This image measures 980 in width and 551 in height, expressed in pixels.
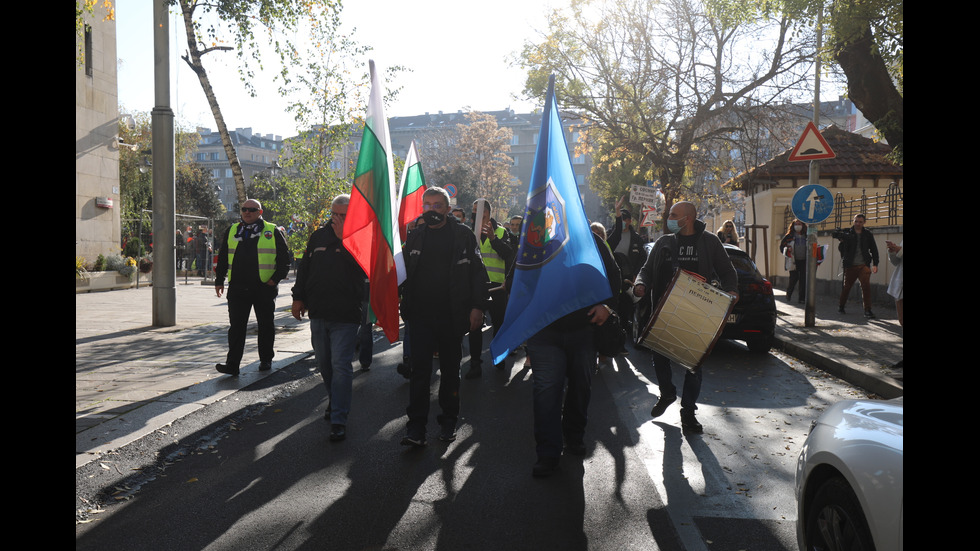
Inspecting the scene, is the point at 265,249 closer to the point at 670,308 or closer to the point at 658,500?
the point at 670,308

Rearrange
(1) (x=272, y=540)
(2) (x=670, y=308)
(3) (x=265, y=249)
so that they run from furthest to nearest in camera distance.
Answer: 1. (3) (x=265, y=249)
2. (2) (x=670, y=308)
3. (1) (x=272, y=540)

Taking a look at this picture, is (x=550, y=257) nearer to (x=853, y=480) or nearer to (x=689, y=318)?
(x=689, y=318)

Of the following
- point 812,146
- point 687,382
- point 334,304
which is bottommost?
point 687,382

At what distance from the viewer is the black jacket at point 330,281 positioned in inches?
245

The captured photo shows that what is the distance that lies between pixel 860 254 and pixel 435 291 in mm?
12096

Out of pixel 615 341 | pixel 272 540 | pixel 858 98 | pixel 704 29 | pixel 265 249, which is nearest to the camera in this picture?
pixel 272 540

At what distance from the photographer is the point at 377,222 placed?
628cm

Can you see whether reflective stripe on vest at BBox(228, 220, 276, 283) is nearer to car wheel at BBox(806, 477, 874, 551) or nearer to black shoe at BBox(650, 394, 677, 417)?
black shoe at BBox(650, 394, 677, 417)

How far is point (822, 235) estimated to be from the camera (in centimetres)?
2333

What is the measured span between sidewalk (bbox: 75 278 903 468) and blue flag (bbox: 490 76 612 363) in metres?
2.92

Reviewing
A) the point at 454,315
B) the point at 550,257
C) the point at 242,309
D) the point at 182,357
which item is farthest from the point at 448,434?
the point at 182,357

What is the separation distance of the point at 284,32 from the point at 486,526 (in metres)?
11.6
